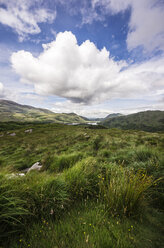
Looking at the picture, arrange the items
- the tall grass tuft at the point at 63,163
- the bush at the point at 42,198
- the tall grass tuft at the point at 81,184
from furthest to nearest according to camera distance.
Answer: the tall grass tuft at the point at 63,163 → the tall grass tuft at the point at 81,184 → the bush at the point at 42,198

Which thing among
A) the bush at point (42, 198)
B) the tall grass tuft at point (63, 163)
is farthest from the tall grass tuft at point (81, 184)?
the tall grass tuft at point (63, 163)

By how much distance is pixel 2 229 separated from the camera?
2080 millimetres

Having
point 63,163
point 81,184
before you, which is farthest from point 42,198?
point 63,163

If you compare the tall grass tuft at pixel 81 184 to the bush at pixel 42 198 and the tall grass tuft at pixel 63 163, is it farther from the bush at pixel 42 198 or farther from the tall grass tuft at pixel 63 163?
the tall grass tuft at pixel 63 163

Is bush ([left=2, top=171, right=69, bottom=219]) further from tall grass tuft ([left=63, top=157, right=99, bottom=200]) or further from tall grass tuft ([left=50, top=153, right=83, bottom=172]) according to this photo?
tall grass tuft ([left=50, top=153, right=83, bottom=172])

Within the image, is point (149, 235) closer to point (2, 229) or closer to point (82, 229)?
point (82, 229)

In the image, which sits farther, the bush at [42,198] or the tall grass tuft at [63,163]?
the tall grass tuft at [63,163]

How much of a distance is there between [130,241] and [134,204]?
884mm

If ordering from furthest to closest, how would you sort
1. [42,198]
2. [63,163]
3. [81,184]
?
1. [63,163]
2. [81,184]
3. [42,198]

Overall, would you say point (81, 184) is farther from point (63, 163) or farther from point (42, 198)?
point (63, 163)

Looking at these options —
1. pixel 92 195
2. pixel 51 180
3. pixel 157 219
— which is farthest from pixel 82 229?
pixel 157 219

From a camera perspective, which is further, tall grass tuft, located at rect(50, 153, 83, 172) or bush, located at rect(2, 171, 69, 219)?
tall grass tuft, located at rect(50, 153, 83, 172)

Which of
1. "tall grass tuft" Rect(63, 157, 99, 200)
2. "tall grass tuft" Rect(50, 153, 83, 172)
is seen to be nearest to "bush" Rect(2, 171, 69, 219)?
"tall grass tuft" Rect(63, 157, 99, 200)

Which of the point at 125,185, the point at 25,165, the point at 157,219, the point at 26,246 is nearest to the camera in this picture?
the point at 26,246
